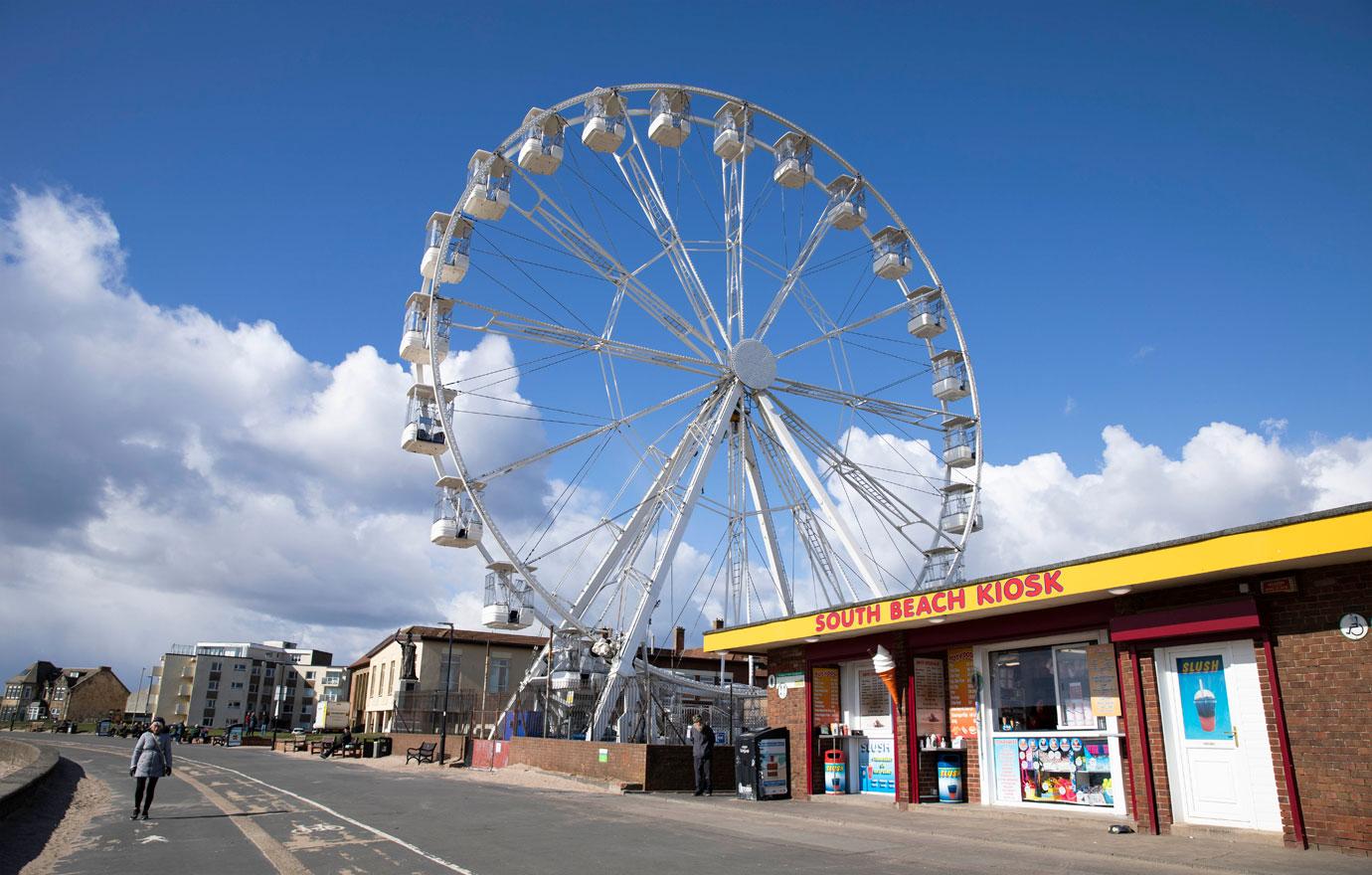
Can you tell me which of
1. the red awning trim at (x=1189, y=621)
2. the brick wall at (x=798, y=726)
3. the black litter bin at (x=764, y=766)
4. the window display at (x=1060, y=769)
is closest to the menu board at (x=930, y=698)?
the window display at (x=1060, y=769)

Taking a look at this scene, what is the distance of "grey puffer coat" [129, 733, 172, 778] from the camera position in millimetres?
12836

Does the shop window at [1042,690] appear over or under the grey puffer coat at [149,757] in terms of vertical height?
over

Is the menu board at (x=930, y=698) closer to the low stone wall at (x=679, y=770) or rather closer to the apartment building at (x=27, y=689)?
the low stone wall at (x=679, y=770)

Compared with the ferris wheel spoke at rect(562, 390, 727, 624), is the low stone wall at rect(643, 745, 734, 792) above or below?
below

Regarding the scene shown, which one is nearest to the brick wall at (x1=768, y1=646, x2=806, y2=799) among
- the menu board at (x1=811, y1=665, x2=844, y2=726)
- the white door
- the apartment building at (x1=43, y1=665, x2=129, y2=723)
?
the menu board at (x1=811, y1=665, x2=844, y2=726)

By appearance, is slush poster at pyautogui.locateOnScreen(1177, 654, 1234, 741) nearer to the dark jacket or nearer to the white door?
the white door

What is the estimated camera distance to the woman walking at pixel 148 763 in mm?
12852

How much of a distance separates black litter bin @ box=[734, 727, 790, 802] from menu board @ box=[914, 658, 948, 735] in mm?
3242

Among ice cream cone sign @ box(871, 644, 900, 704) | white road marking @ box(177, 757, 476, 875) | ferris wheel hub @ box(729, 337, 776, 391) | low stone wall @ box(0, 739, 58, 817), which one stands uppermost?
ferris wheel hub @ box(729, 337, 776, 391)

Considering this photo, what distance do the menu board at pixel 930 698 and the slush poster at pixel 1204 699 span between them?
4369mm

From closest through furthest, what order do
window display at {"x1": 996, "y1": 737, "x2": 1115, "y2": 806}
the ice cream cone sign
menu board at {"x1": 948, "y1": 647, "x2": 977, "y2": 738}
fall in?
1. window display at {"x1": 996, "y1": 737, "x2": 1115, "y2": 806}
2. menu board at {"x1": 948, "y1": 647, "x2": 977, "y2": 738}
3. the ice cream cone sign

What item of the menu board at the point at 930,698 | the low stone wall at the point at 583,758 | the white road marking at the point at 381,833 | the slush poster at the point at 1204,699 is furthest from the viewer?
the low stone wall at the point at 583,758

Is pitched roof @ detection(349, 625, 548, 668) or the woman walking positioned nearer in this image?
the woman walking

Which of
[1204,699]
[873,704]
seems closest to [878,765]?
[873,704]
